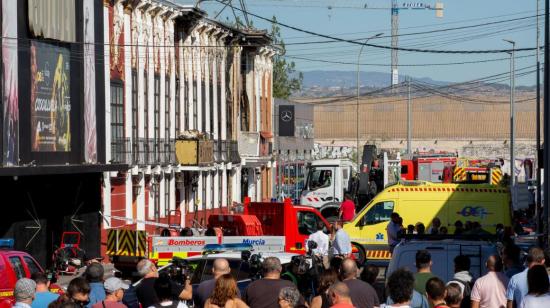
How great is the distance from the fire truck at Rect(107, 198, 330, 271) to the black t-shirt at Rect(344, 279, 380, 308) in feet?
30.4

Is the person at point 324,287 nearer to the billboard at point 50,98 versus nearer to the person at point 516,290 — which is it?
the person at point 516,290

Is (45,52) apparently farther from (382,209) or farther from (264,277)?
(264,277)

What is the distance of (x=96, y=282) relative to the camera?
15.2m

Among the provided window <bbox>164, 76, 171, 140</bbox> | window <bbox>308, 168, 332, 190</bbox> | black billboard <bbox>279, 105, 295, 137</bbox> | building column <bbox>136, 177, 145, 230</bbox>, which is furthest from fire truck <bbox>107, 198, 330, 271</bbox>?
black billboard <bbox>279, 105, 295, 137</bbox>

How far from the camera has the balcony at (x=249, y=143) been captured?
210ft

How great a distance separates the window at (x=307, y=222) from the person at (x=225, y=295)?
70.0 feet

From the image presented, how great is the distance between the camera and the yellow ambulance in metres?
32.9

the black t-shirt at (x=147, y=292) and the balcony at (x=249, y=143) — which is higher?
the balcony at (x=249, y=143)

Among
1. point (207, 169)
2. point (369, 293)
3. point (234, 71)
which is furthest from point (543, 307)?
point (234, 71)

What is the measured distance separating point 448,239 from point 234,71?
4393 centimetres

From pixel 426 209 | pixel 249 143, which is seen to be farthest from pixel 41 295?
pixel 249 143

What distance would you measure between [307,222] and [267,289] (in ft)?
68.7

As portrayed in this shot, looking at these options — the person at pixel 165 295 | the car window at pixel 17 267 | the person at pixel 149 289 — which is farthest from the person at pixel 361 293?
the car window at pixel 17 267

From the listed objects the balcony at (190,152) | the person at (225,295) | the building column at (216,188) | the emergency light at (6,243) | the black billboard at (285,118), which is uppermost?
the black billboard at (285,118)
